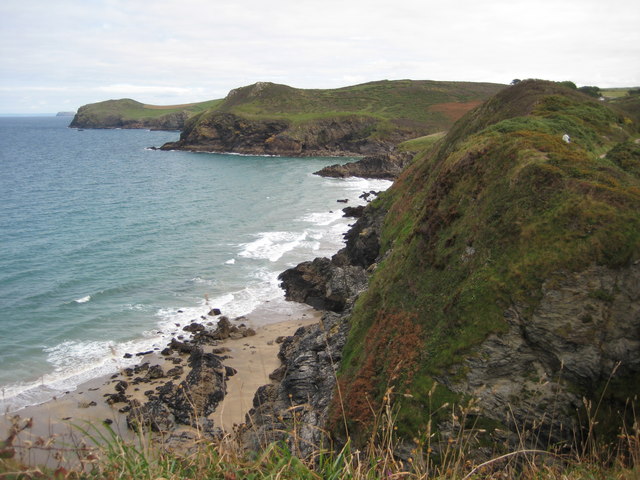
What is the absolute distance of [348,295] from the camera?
1238 inches

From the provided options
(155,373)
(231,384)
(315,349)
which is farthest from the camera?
(155,373)

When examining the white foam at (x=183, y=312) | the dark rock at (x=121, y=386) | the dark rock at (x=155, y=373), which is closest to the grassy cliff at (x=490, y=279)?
the white foam at (x=183, y=312)

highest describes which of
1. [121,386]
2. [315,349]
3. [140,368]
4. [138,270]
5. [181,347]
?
[138,270]

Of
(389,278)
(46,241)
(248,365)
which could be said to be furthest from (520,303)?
(46,241)

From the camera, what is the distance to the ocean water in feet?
92.7

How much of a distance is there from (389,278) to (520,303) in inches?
324

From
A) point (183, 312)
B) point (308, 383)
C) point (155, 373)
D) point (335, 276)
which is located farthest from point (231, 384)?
point (335, 276)

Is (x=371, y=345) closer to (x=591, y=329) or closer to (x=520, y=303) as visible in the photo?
(x=520, y=303)

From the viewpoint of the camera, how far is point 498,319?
1424 cm

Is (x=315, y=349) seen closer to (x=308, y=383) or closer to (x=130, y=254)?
(x=308, y=383)

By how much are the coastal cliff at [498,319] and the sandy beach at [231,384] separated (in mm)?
2758

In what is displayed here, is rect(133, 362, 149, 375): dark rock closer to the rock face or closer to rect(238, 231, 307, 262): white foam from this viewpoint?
the rock face

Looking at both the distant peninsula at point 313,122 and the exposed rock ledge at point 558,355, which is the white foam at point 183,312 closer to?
the exposed rock ledge at point 558,355

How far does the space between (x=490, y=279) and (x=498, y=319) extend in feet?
4.76
